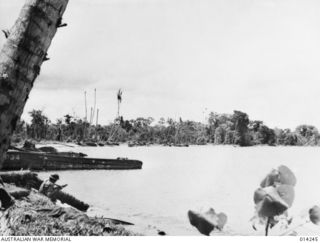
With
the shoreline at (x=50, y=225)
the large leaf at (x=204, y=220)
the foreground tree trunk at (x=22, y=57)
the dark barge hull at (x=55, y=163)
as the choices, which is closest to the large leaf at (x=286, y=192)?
the large leaf at (x=204, y=220)

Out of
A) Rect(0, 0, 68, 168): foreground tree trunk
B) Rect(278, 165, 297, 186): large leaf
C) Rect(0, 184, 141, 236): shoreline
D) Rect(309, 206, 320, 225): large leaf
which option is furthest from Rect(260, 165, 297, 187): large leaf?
Rect(0, 184, 141, 236): shoreline

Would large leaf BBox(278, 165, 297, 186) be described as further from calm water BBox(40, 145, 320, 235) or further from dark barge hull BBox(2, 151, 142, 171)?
dark barge hull BBox(2, 151, 142, 171)

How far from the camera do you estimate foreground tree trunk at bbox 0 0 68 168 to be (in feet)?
2.39

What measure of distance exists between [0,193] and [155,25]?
2495mm

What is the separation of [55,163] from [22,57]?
13537 mm

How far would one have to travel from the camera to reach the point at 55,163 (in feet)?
45.1

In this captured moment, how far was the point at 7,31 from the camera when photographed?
82 cm

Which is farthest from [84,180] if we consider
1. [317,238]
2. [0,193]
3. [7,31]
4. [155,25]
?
[7,31]

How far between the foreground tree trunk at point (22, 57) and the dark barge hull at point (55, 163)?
10825 millimetres

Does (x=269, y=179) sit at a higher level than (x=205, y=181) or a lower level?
higher

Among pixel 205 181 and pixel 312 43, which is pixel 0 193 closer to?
pixel 312 43

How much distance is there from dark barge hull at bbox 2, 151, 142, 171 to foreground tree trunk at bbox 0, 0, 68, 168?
35.5 ft

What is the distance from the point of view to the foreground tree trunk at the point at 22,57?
2.39 feet

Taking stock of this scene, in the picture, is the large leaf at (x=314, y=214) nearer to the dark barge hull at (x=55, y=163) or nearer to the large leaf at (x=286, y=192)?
the large leaf at (x=286, y=192)
